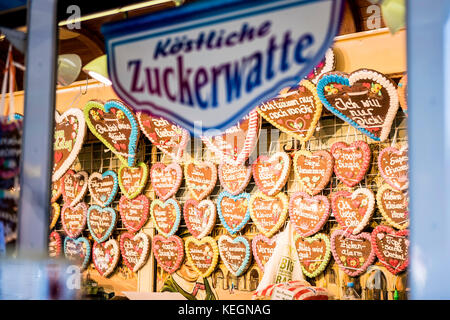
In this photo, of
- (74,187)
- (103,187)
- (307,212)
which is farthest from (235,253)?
(74,187)

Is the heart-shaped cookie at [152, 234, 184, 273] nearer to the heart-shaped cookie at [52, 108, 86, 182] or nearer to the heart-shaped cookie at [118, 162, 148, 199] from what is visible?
the heart-shaped cookie at [118, 162, 148, 199]

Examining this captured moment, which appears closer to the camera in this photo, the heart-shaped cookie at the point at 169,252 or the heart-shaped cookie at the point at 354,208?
the heart-shaped cookie at the point at 354,208

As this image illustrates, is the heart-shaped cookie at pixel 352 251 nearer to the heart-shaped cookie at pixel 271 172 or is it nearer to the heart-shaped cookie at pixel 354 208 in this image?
the heart-shaped cookie at pixel 354 208

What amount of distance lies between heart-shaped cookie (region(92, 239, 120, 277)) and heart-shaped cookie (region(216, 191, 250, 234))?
1.27 metres

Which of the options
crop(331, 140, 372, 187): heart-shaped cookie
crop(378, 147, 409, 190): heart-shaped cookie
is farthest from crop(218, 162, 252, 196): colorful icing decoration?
crop(378, 147, 409, 190): heart-shaped cookie

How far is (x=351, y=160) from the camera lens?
4.50 meters

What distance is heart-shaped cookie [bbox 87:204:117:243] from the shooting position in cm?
567

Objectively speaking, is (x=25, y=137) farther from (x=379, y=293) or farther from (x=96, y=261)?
(x=96, y=261)

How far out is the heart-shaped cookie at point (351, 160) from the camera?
443 centimetres

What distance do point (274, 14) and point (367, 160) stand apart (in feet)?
8.69

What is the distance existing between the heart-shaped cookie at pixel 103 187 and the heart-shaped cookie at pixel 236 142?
4.30 feet

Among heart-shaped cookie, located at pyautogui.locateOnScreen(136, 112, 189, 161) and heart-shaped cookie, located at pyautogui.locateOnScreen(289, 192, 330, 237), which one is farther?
heart-shaped cookie, located at pyautogui.locateOnScreen(136, 112, 189, 161)

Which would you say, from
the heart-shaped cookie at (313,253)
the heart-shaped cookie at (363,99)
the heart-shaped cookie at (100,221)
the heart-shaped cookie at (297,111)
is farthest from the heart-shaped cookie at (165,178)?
the heart-shaped cookie at (363,99)

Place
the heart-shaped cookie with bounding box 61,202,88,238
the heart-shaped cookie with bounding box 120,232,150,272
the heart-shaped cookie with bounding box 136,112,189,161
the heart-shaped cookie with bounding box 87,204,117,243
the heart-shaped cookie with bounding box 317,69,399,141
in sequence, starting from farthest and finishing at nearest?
the heart-shaped cookie with bounding box 61,202,88,238 → the heart-shaped cookie with bounding box 87,204,117,243 → the heart-shaped cookie with bounding box 120,232,150,272 → the heart-shaped cookie with bounding box 136,112,189,161 → the heart-shaped cookie with bounding box 317,69,399,141
